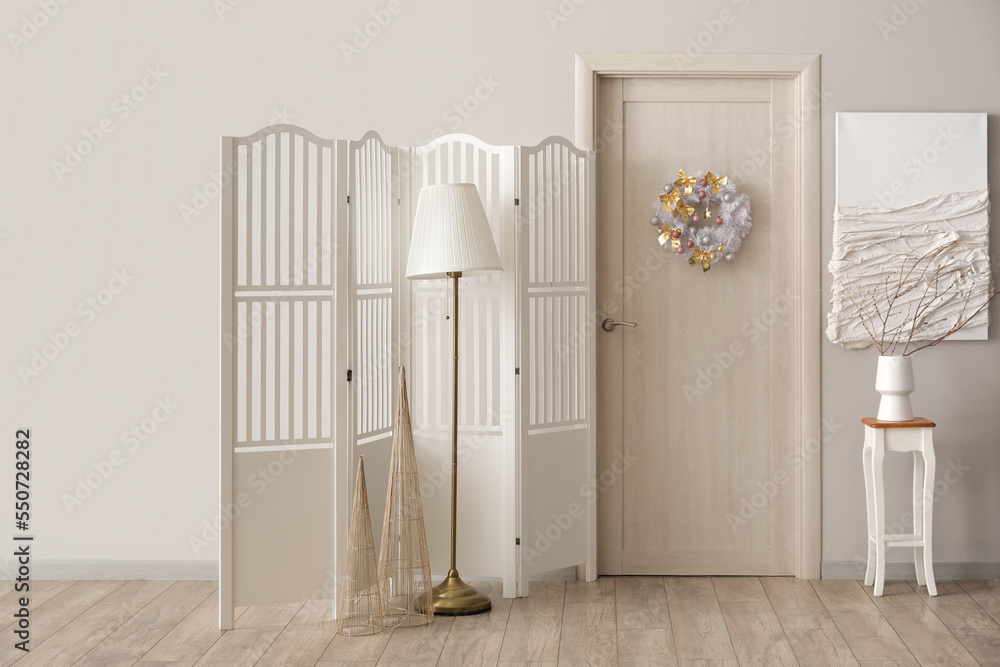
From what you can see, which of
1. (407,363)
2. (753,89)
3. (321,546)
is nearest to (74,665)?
(321,546)

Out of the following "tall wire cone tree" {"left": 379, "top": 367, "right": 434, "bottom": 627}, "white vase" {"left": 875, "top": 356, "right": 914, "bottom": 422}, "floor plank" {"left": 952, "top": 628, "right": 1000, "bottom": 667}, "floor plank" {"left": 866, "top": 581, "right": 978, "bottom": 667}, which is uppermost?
"white vase" {"left": 875, "top": 356, "right": 914, "bottom": 422}

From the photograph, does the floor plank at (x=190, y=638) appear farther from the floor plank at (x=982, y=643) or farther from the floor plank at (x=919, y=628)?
the floor plank at (x=982, y=643)

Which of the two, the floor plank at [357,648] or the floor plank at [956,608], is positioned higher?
the floor plank at [956,608]

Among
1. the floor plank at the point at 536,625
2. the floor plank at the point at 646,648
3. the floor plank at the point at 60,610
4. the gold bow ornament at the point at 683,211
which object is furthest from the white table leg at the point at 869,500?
the floor plank at the point at 60,610

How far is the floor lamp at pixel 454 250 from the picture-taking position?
331 centimetres

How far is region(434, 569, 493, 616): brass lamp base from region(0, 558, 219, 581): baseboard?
3.65 feet

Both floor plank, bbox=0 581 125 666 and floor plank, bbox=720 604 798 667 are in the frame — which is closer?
floor plank, bbox=720 604 798 667

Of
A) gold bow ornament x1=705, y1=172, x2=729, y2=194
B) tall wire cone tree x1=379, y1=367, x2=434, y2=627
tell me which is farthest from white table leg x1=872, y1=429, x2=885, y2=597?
tall wire cone tree x1=379, y1=367, x2=434, y2=627

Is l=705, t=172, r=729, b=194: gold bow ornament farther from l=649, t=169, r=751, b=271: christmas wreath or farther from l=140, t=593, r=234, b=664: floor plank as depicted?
l=140, t=593, r=234, b=664: floor plank

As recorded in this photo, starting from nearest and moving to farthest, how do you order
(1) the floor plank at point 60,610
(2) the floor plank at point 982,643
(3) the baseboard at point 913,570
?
(2) the floor plank at point 982,643 < (1) the floor plank at point 60,610 < (3) the baseboard at point 913,570

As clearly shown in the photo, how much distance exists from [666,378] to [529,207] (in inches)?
39.3

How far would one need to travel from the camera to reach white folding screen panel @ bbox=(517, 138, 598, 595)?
358 cm

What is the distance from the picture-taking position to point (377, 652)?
9.96 feet

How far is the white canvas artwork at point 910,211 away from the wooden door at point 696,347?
22 centimetres
